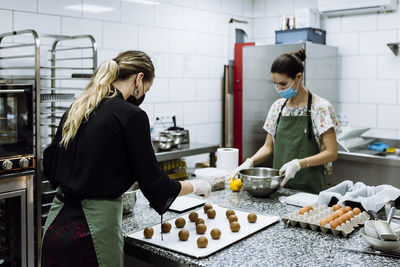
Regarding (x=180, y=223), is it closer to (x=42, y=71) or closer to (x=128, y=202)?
(x=128, y=202)

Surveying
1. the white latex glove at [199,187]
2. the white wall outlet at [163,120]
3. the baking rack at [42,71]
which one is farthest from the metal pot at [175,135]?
the white latex glove at [199,187]

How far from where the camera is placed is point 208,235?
176 centimetres

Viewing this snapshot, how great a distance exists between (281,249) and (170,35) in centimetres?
323

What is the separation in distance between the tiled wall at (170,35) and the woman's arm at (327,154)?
78.0 inches

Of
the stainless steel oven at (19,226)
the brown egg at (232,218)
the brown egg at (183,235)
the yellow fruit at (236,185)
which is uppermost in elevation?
the yellow fruit at (236,185)

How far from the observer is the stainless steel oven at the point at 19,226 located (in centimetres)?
274

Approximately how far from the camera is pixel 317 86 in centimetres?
427

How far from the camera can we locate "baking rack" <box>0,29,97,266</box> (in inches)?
112

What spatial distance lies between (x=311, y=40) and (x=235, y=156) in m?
2.05

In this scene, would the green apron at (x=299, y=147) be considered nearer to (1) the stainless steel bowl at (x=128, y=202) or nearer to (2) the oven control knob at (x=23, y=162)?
(1) the stainless steel bowl at (x=128, y=202)

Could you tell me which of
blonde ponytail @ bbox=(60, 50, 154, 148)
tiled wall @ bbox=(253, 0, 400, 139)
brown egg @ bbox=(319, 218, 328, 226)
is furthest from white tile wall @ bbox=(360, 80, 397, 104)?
blonde ponytail @ bbox=(60, 50, 154, 148)

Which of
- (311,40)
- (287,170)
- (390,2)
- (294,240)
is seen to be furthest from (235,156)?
(390,2)

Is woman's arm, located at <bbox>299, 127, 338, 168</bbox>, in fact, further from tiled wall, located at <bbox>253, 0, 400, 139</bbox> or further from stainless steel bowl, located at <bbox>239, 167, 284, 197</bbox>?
tiled wall, located at <bbox>253, 0, 400, 139</bbox>

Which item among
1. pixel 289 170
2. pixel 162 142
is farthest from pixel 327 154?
pixel 162 142
